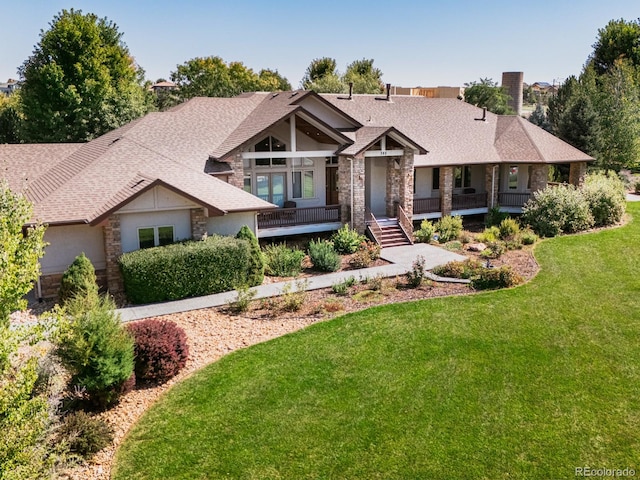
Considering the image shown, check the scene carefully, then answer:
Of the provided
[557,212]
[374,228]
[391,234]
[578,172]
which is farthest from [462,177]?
[374,228]

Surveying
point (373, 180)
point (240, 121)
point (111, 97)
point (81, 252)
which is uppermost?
point (111, 97)

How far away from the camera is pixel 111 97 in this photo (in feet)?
127

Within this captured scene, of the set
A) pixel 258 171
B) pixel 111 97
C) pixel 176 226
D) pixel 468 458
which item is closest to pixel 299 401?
pixel 468 458

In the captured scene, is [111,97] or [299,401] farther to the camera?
[111,97]

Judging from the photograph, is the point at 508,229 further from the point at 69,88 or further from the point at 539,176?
the point at 69,88

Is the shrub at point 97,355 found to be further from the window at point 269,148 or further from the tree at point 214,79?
the tree at point 214,79

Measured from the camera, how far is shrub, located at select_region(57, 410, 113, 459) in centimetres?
938

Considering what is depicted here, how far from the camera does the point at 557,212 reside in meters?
26.1

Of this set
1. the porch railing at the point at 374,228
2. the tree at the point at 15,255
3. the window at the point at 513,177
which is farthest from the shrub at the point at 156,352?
the window at the point at 513,177

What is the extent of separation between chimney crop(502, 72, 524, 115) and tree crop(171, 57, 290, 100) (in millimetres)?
29027

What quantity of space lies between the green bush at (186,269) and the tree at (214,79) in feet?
133

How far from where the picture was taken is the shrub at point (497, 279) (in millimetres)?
18109

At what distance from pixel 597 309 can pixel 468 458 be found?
29.2 feet

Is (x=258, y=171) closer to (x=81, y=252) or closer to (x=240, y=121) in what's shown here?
(x=240, y=121)
